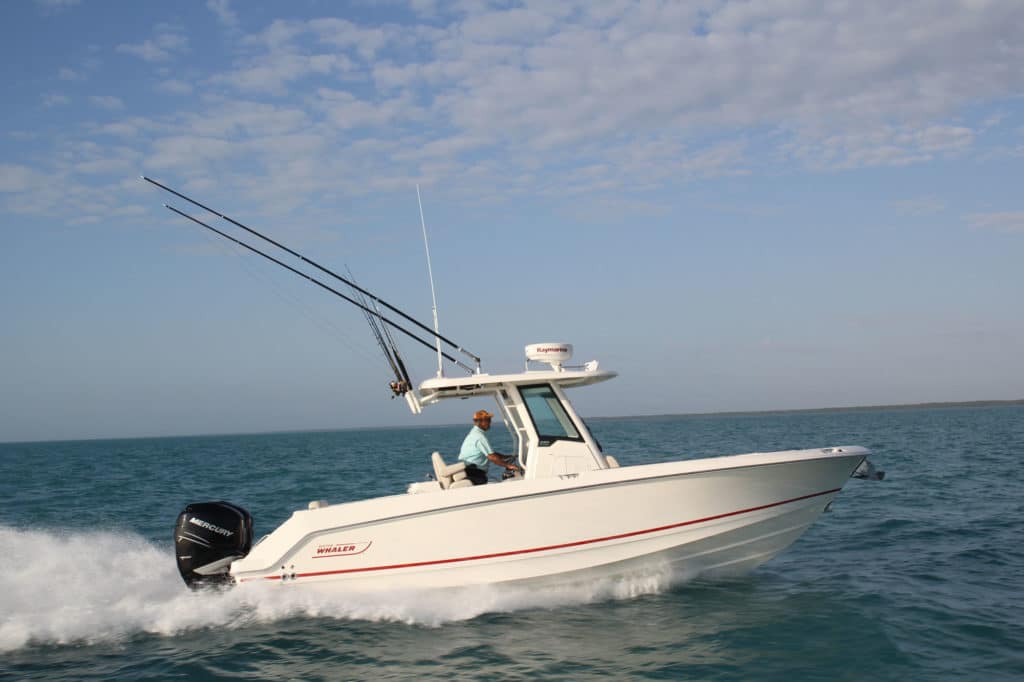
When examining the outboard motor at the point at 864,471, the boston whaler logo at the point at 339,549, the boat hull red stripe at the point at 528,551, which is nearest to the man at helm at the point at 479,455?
the boat hull red stripe at the point at 528,551

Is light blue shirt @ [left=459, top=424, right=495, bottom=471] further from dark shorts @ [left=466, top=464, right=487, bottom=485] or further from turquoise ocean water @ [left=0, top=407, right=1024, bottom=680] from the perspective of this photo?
turquoise ocean water @ [left=0, top=407, right=1024, bottom=680]

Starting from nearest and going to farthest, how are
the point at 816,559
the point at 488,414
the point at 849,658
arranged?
1. the point at 849,658
2. the point at 488,414
3. the point at 816,559

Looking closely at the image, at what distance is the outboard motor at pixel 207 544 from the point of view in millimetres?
7766

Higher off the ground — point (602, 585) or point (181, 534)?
point (181, 534)

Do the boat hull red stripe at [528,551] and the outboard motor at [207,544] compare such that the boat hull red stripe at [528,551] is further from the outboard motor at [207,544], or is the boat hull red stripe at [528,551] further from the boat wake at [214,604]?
the outboard motor at [207,544]

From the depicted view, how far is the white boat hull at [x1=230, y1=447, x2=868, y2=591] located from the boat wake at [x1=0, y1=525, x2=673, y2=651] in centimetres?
14

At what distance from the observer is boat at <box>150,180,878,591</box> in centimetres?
735

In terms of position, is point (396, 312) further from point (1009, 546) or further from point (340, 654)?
point (1009, 546)

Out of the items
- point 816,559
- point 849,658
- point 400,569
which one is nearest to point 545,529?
point 400,569

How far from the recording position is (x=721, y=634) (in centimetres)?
680

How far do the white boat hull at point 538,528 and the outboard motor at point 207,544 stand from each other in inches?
7.3

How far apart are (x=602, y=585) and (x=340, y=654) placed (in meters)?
2.54

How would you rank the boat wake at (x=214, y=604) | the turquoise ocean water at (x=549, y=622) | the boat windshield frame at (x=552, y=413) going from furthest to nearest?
the boat windshield frame at (x=552, y=413), the boat wake at (x=214, y=604), the turquoise ocean water at (x=549, y=622)

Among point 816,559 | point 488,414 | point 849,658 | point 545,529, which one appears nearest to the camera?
point 849,658
